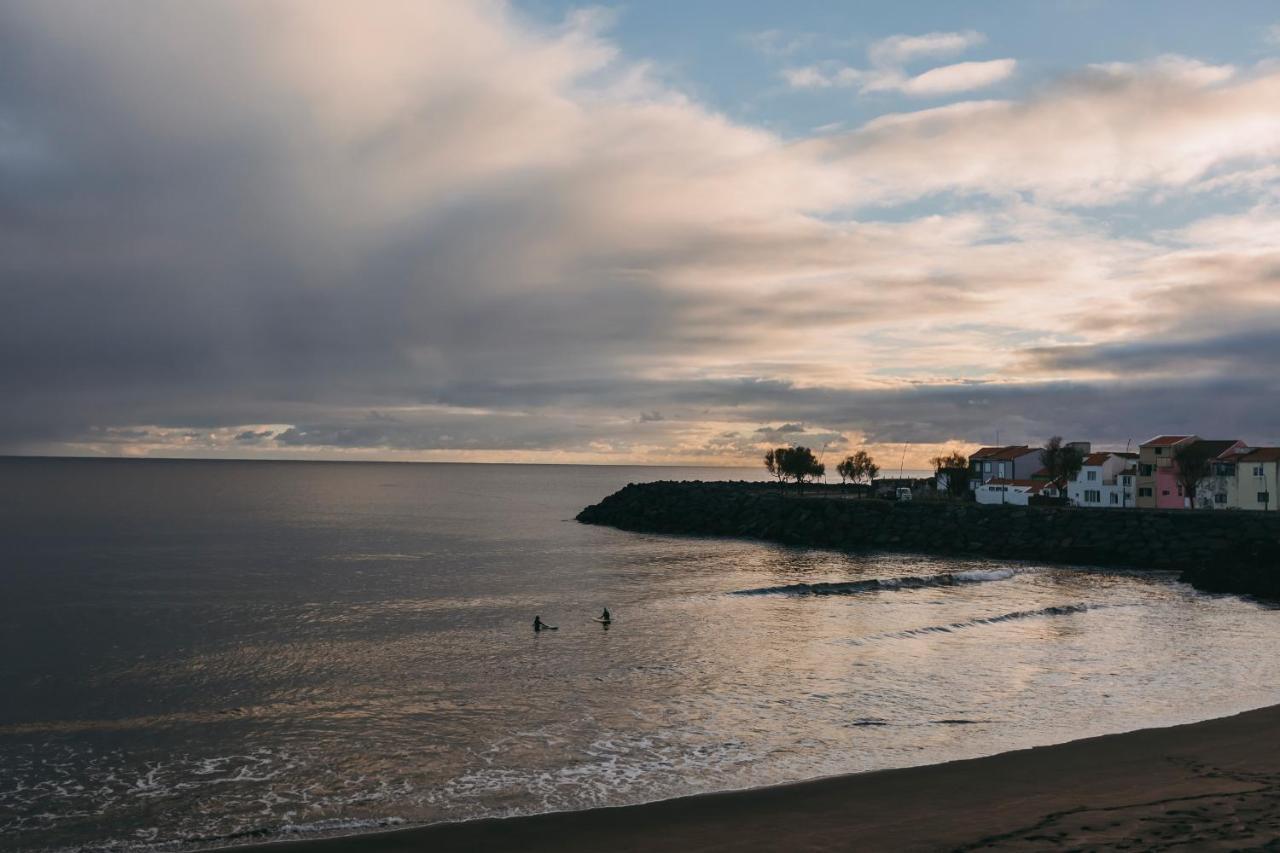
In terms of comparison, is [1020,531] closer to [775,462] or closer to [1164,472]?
[1164,472]

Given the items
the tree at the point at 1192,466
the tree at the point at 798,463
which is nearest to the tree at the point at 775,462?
the tree at the point at 798,463

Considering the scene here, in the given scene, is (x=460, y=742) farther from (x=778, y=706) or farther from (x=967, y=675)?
(x=967, y=675)

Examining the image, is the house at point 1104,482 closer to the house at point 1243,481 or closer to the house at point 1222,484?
the house at point 1222,484

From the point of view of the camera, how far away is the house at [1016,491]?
98.1 m

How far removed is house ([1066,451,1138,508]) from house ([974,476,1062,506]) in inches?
92.4

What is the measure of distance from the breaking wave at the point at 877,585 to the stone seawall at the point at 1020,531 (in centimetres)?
1165

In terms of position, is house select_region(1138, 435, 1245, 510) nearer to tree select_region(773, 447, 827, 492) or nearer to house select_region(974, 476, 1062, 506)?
house select_region(974, 476, 1062, 506)

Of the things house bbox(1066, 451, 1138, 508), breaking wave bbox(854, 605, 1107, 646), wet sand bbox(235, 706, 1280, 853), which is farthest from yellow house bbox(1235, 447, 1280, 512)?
wet sand bbox(235, 706, 1280, 853)

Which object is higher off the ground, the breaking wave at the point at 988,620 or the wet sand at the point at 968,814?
the wet sand at the point at 968,814

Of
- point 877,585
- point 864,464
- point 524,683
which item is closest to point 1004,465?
point 864,464

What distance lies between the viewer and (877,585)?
4809cm

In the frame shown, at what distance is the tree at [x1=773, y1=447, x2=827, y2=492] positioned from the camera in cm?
12669

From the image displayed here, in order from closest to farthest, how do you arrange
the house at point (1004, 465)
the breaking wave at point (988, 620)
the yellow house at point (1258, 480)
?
1. the breaking wave at point (988, 620)
2. the yellow house at point (1258, 480)
3. the house at point (1004, 465)

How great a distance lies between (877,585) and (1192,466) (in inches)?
2162
